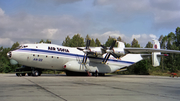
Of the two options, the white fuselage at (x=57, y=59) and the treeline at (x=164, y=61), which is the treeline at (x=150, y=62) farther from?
the white fuselage at (x=57, y=59)

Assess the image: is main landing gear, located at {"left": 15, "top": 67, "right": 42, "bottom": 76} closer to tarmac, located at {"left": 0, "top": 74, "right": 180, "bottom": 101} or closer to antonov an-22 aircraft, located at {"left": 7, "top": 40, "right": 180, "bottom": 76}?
antonov an-22 aircraft, located at {"left": 7, "top": 40, "right": 180, "bottom": 76}

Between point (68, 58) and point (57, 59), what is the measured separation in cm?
196

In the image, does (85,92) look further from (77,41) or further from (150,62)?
(77,41)

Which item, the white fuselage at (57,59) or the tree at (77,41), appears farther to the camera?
the tree at (77,41)

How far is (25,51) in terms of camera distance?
23547 millimetres

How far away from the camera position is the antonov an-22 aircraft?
23.8 m

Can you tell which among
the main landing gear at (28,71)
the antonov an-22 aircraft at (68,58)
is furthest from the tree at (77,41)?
the main landing gear at (28,71)

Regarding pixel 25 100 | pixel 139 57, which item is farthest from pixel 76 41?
pixel 25 100

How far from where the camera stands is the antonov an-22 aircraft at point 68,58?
23.8 metres

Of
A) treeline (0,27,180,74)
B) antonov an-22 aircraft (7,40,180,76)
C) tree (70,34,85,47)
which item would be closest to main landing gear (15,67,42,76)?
antonov an-22 aircraft (7,40,180,76)

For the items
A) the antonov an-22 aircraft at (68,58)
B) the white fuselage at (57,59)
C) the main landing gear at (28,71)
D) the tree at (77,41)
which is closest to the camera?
the white fuselage at (57,59)

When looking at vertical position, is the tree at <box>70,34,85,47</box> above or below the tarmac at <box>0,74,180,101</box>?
above

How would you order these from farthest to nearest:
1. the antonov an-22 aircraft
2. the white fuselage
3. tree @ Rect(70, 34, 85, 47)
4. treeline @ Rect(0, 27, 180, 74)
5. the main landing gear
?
tree @ Rect(70, 34, 85, 47) < treeline @ Rect(0, 27, 180, 74) < the main landing gear < the antonov an-22 aircraft < the white fuselage

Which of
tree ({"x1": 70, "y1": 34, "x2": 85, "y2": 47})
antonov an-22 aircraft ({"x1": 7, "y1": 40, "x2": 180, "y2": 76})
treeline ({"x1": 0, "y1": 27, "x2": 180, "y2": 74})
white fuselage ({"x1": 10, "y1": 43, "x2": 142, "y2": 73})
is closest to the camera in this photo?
white fuselage ({"x1": 10, "y1": 43, "x2": 142, "y2": 73})
